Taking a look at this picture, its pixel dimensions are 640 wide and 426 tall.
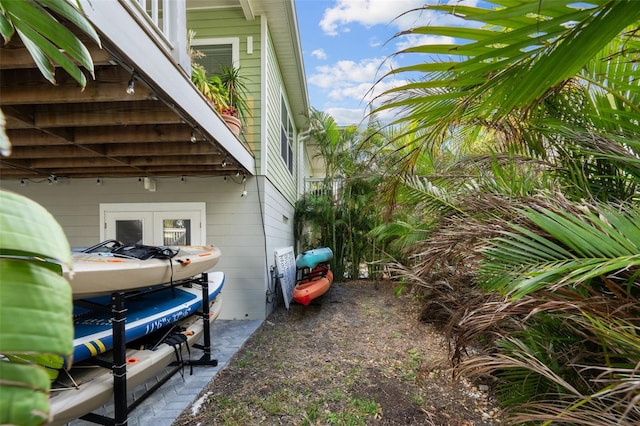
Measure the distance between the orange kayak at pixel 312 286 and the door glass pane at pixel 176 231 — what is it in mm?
Answer: 2117

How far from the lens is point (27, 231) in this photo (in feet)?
0.89

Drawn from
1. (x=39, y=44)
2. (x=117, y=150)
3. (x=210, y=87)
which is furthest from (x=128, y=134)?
(x=39, y=44)

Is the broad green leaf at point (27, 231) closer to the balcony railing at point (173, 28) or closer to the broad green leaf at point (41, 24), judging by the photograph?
the broad green leaf at point (41, 24)

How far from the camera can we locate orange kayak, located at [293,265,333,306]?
18.2 feet

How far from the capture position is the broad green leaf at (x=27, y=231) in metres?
0.26

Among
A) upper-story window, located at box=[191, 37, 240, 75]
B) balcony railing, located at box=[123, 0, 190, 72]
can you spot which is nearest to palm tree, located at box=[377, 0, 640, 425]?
balcony railing, located at box=[123, 0, 190, 72]

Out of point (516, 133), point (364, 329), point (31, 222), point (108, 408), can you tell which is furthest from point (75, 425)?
point (516, 133)

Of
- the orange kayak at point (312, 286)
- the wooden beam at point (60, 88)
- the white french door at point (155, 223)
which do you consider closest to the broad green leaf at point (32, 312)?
the wooden beam at point (60, 88)

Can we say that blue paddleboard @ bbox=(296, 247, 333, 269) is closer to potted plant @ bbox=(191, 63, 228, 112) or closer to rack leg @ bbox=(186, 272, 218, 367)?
rack leg @ bbox=(186, 272, 218, 367)

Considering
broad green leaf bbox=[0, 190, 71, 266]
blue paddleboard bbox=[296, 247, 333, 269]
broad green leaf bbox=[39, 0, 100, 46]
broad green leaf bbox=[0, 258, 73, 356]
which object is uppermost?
broad green leaf bbox=[39, 0, 100, 46]

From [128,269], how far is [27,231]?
2398mm

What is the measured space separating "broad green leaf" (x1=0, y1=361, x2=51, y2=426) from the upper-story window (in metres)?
5.75

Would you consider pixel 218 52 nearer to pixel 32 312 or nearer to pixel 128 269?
pixel 128 269

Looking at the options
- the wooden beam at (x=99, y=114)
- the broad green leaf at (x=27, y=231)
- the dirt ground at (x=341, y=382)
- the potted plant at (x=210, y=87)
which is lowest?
the dirt ground at (x=341, y=382)
